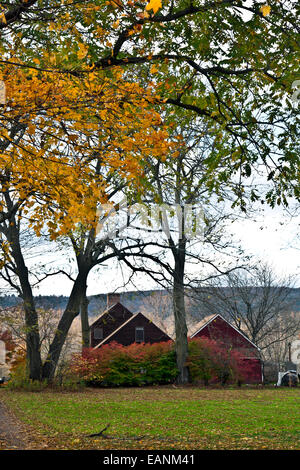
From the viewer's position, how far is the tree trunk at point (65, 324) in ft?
62.9

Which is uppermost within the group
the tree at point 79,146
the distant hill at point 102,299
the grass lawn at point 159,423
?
the tree at point 79,146

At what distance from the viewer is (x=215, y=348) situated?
2394 cm

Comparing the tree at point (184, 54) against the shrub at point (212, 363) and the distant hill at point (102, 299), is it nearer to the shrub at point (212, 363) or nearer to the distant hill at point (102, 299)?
the distant hill at point (102, 299)

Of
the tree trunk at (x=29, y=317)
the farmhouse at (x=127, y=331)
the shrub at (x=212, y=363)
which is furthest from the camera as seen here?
the farmhouse at (x=127, y=331)

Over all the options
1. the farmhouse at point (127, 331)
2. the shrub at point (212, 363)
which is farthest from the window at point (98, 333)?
the shrub at point (212, 363)

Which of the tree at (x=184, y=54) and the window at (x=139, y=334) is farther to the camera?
the window at (x=139, y=334)

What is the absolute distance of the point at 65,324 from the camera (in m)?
19.2

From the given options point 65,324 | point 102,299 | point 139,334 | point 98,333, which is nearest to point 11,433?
point 65,324

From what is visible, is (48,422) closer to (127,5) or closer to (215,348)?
(127,5)

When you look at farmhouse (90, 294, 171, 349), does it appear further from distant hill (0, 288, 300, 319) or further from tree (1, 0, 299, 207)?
tree (1, 0, 299, 207)

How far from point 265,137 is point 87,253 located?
12798 mm

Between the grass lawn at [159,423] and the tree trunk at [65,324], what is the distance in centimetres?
370

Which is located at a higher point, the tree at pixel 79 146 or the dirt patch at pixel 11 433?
the tree at pixel 79 146
